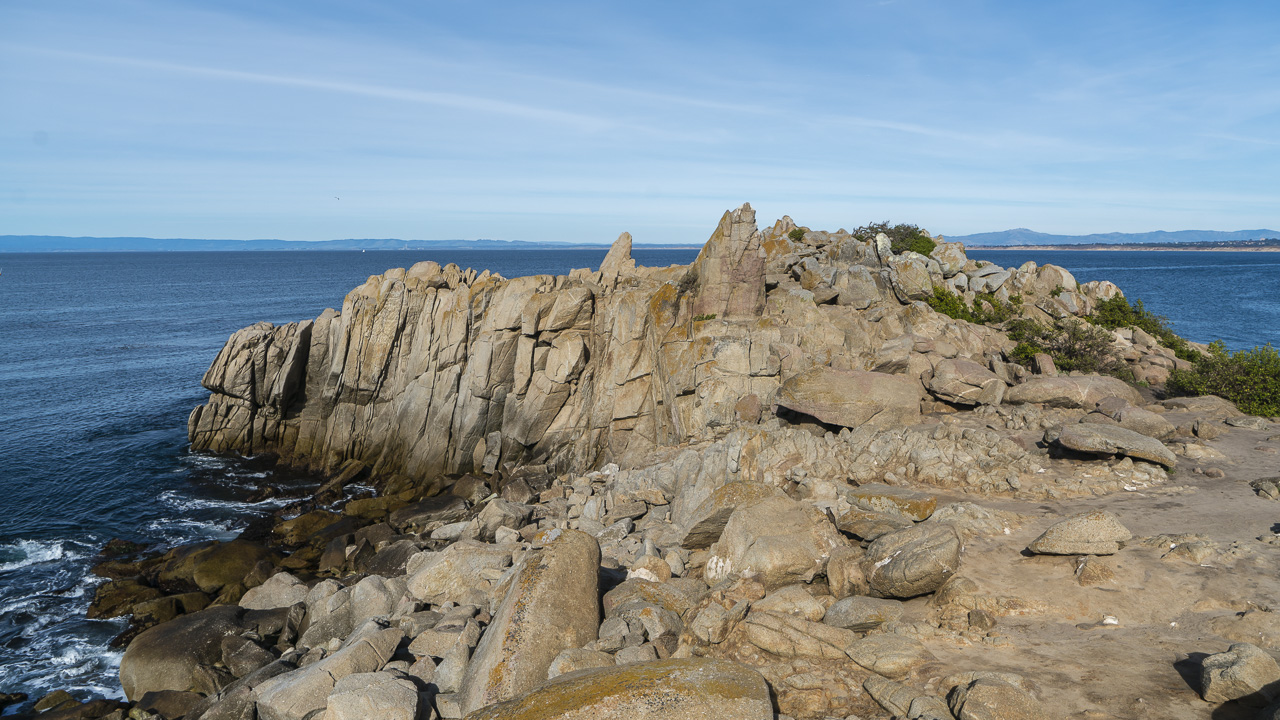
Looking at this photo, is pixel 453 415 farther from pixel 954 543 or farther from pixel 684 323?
pixel 954 543

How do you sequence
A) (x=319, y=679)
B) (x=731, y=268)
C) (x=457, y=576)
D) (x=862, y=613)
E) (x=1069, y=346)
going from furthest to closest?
(x=731, y=268)
(x=1069, y=346)
(x=457, y=576)
(x=319, y=679)
(x=862, y=613)

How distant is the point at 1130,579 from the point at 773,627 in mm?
6621

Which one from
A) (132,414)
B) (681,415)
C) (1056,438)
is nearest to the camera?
(1056,438)

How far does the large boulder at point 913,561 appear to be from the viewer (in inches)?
497

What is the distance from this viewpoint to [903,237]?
4897 cm

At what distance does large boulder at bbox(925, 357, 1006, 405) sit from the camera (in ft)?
80.8

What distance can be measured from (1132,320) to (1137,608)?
31.6 m

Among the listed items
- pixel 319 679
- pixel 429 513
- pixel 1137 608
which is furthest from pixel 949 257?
pixel 319 679

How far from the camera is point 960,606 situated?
12.4m

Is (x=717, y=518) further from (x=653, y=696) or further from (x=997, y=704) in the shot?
(x=997, y=704)

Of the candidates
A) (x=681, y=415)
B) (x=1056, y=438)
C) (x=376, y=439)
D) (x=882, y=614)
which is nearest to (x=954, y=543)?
(x=882, y=614)

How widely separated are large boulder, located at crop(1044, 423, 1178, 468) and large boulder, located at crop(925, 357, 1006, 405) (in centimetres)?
566

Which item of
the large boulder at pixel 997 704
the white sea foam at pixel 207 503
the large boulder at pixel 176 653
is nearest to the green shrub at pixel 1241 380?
the large boulder at pixel 997 704

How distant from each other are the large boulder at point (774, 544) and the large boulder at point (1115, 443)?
25.9ft
